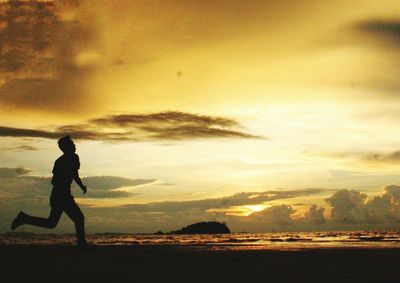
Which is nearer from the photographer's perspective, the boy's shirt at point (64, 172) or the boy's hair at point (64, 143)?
the boy's shirt at point (64, 172)

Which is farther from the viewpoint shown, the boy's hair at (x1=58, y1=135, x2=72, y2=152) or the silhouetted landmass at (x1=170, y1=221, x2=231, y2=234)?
the silhouetted landmass at (x1=170, y1=221, x2=231, y2=234)

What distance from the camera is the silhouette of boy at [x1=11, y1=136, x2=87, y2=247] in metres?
10.6

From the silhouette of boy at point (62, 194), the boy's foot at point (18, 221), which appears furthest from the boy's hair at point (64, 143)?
the boy's foot at point (18, 221)

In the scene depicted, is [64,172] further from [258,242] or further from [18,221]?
[258,242]

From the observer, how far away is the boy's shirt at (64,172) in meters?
10.6

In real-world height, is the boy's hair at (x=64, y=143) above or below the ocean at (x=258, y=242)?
above

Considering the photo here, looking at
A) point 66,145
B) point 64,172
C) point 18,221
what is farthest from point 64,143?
point 18,221

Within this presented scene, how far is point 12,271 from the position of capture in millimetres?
7652

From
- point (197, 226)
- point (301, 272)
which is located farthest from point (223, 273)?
point (197, 226)

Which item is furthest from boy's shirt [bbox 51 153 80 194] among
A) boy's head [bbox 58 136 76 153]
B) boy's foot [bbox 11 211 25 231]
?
boy's foot [bbox 11 211 25 231]

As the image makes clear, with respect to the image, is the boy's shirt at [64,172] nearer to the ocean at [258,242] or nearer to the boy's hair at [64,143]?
the boy's hair at [64,143]

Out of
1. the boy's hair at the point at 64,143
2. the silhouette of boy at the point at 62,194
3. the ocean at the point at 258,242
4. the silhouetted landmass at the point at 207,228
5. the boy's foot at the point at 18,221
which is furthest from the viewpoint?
the silhouetted landmass at the point at 207,228

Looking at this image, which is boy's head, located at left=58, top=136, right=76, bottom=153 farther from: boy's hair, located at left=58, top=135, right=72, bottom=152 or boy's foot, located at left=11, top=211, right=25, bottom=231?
boy's foot, located at left=11, top=211, right=25, bottom=231

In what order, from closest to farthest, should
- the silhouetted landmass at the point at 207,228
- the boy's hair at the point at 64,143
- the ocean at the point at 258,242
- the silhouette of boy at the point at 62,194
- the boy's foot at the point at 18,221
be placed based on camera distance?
1. the silhouette of boy at the point at 62,194
2. the boy's foot at the point at 18,221
3. the boy's hair at the point at 64,143
4. the ocean at the point at 258,242
5. the silhouetted landmass at the point at 207,228
